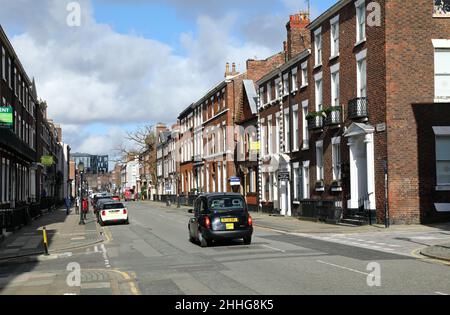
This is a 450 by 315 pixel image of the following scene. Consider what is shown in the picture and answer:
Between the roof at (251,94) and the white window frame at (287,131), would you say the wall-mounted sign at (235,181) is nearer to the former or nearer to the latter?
the roof at (251,94)

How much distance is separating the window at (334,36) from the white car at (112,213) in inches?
621

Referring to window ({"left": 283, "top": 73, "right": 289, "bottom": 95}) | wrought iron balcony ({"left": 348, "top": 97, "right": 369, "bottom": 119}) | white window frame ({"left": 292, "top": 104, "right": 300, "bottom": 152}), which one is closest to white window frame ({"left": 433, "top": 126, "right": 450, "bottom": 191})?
wrought iron balcony ({"left": 348, "top": 97, "right": 369, "bottom": 119})

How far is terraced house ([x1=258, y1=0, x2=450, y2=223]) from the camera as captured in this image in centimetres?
2666

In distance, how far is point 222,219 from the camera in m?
19.4

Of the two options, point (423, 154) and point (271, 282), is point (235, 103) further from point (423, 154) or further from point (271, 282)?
point (271, 282)

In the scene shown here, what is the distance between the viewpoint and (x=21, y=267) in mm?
16469

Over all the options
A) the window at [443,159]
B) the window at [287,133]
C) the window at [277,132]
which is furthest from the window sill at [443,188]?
the window at [277,132]

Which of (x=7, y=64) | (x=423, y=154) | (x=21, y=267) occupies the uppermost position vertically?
(x=7, y=64)

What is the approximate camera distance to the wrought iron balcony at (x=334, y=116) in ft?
103
